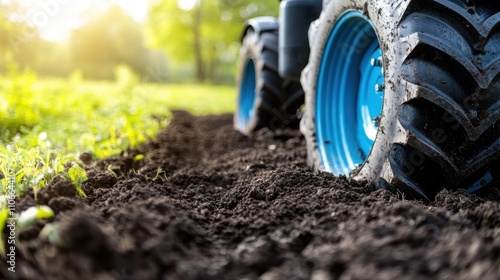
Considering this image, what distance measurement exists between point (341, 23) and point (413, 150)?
1123mm

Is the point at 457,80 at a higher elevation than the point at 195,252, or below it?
higher

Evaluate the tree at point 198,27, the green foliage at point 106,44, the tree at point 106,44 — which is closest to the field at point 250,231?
the tree at point 198,27

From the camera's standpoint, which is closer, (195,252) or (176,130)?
(195,252)

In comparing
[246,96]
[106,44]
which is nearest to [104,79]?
[106,44]

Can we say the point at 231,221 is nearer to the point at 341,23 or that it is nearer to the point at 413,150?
the point at 413,150

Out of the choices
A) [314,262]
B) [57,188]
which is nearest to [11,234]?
[57,188]

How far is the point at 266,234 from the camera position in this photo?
185 centimetres

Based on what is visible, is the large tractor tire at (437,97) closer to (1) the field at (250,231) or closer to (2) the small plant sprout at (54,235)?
(1) the field at (250,231)

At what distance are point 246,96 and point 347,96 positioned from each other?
330 cm

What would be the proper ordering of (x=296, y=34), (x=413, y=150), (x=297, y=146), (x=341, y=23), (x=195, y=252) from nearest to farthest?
(x=195, y=252)
(x=413, y=150)
(x=341, y=23)
(x=296, y=34)
(x=297, y=146)

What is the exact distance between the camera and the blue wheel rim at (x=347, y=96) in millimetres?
2965

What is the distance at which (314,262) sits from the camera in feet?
4.76

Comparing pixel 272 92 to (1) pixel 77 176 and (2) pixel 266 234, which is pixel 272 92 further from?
(2) pixel 266 234

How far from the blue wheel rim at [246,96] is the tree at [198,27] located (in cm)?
1960
